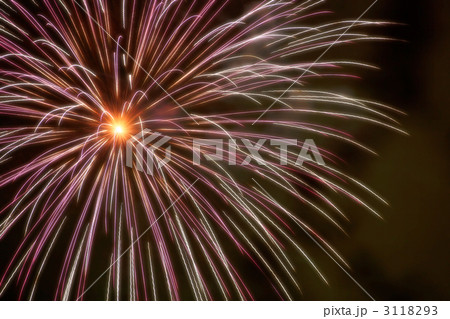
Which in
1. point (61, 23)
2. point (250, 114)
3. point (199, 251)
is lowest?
point (199, 251)

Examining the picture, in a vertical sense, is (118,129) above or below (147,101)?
below

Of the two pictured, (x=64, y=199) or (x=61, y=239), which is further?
(x=61, y=239)

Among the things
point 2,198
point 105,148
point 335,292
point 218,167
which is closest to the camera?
point 105,148

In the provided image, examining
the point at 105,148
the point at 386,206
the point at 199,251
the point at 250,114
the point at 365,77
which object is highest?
the point at 365,77

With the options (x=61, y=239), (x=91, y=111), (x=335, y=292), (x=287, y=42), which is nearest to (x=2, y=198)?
(x=61, y=239)

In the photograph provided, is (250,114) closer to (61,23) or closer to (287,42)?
(287,42)

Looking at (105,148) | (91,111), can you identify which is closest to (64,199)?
(105,148)

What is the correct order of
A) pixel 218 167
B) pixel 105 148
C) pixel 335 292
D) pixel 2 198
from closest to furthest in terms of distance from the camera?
pixel 105 148 < pixel 218 167 < pixel 2 198 < pixel 335 292

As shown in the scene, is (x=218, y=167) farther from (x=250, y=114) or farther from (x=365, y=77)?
(x=365, y=77)

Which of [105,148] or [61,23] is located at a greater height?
[61,23]
